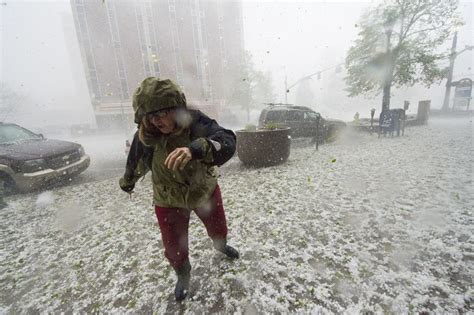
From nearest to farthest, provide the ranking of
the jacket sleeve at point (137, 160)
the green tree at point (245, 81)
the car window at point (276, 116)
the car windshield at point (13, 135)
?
the jacket sleeve at point (137, 160), the car windshield at point (13, 135), the car window at point (276, 116), the green tree at point (245, 81)

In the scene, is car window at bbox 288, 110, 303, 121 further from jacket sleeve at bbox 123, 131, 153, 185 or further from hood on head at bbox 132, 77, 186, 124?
hood on head at bbox 132, 77, 186, 124

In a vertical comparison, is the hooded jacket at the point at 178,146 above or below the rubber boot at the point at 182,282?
above

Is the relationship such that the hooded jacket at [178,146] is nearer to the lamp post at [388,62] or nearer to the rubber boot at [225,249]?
the rubber boot at [225,249]

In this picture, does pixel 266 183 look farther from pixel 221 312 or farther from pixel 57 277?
pixel 57 277

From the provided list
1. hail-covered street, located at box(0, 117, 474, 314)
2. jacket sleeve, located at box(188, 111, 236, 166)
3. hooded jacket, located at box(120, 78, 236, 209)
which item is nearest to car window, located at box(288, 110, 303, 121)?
hail-covered street, located at box(0, 117, 474, 314)

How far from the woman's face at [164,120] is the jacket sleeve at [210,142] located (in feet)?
0.60

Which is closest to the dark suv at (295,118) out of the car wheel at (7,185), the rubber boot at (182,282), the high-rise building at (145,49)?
the rubber boot at (182,282)

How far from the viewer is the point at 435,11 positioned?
40.6 ft

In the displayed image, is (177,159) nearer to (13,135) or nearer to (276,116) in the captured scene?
(13,135)

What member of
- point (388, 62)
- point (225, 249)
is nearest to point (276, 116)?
point (225, 249)

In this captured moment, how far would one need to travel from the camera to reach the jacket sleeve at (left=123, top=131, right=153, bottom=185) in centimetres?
164

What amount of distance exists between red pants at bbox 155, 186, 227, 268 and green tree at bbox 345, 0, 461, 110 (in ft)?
54.2

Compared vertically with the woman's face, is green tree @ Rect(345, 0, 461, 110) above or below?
above

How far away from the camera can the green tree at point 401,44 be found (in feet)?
40.5
